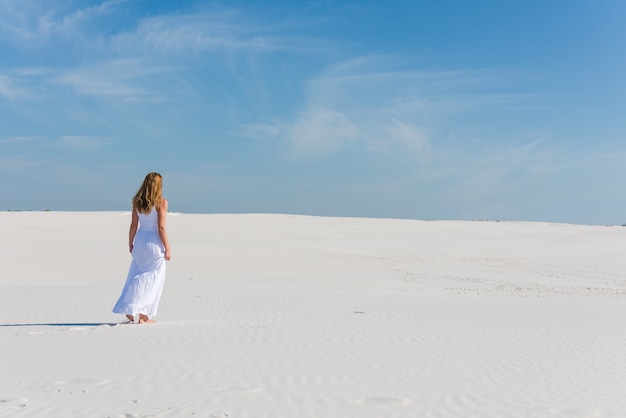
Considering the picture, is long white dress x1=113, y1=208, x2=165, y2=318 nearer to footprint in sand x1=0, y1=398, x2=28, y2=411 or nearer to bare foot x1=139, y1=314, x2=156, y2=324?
bare foot x1=139, y1=314, x2=156, y2=324

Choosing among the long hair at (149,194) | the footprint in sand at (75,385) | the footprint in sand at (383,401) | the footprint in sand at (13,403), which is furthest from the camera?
the long hair at (149,194)

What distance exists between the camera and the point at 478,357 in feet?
21.5

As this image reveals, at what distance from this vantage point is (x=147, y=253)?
870 centimetres

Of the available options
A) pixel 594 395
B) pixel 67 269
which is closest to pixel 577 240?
pixel 67 269

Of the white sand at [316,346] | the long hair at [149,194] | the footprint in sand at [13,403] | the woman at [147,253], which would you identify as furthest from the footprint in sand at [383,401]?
the long hair at [149,194]

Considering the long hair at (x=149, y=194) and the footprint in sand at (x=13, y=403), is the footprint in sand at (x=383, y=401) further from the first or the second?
the long hair at (x=149, y=194)

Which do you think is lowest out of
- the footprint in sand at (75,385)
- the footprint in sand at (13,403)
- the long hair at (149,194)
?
the footprint in sand at (13,403)

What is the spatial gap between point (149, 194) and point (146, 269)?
1043 mm

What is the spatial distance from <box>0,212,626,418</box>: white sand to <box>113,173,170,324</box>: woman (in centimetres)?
36

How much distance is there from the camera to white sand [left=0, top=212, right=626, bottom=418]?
15.9 ft

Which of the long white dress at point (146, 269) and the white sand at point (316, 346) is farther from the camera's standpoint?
the long white dress at point (146, 269)

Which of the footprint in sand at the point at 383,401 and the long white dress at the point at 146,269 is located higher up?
the long white dress at the point at 146,269

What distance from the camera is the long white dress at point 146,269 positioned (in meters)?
8.59

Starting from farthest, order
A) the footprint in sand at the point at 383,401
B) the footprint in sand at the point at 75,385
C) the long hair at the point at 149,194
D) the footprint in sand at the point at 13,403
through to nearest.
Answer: the long hair at the point at 149,194 → the footprint in sand at the point at 75,385 → the footprint in sand at the point at 383,401 → the footprint in sand at the point at 13,403
